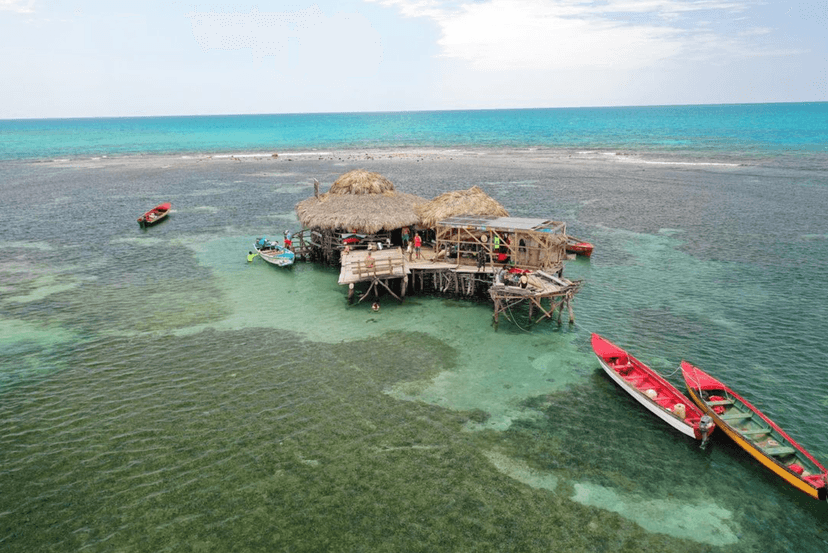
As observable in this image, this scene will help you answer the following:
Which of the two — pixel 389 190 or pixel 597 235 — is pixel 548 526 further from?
pixel 597 235

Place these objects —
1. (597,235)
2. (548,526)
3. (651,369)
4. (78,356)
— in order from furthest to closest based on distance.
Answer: (597,235), (78,356), (651,369), (548,526)

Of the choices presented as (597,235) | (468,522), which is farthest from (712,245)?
(468,522)

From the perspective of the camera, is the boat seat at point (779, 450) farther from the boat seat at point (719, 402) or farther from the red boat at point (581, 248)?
the red boat at point (581, 248)

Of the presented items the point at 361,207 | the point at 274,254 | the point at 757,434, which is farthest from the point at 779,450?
the point at 274,254

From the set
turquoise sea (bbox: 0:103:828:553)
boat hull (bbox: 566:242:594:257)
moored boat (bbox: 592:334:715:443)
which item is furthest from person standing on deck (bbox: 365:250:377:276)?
boat hull (bbox: 566:242:594:257)

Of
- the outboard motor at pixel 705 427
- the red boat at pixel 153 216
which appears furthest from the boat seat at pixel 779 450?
the red boat at pixel 153 216

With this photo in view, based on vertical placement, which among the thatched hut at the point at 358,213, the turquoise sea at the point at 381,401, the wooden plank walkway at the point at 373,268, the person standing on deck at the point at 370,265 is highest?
the thatched hut at the point at 358,213

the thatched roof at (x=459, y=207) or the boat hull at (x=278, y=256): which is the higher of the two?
the thatched roof at (x=459, y=207)
